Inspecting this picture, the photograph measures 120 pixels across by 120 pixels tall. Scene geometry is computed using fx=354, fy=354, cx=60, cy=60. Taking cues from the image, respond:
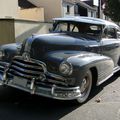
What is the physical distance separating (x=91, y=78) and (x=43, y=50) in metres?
1.19

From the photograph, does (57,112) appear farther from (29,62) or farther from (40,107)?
(29,62)

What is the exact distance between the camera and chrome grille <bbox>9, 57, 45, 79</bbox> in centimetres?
641

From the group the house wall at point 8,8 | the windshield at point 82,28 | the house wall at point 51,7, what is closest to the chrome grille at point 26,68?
the windshield at point 82,28

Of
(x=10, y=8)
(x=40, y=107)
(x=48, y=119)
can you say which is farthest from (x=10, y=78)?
(x=10, y=8)

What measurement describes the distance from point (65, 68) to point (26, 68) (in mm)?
749

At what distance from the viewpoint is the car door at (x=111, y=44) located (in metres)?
8.26

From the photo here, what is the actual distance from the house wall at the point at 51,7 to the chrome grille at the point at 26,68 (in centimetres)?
3422

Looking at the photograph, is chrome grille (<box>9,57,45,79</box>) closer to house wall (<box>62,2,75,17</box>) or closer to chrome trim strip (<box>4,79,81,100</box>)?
chrome trim strip (<box>4,79,81,100</box>)

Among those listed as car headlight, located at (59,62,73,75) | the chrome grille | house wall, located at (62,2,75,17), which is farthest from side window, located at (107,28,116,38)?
house wall, located at (62,2,75,17)

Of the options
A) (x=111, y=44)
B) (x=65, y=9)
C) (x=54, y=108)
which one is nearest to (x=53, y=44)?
(x=54, y=108)

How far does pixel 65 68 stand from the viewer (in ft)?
20.7

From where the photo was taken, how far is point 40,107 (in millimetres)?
6613

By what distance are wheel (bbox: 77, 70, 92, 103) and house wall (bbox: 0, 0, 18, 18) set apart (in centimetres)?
1647

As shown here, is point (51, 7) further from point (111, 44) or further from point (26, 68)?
point (26, 68)
